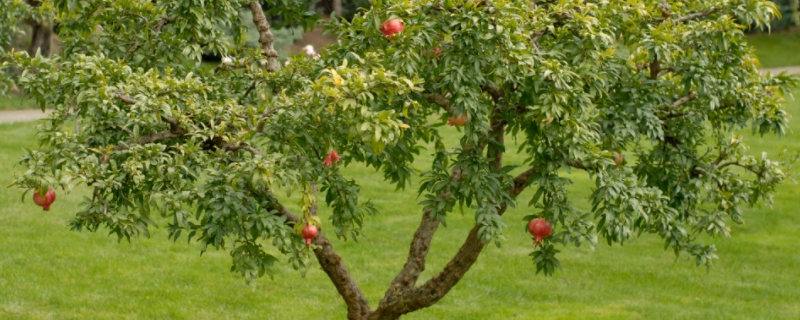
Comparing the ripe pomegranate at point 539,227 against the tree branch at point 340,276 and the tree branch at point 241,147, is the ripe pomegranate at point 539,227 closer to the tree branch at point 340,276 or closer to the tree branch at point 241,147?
the tree branch at point 340,276

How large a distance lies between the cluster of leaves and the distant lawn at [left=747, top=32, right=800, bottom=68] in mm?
23646

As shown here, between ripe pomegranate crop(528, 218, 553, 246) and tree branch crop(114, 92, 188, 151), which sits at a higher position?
tree branch crop(114, 92, 188, 151)

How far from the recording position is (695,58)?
16.3ft

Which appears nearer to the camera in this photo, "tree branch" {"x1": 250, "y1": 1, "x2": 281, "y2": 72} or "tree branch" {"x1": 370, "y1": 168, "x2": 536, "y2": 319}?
"tree branch" {"x1": 250, "y1": 1, "x2": 281, "y2": 72}

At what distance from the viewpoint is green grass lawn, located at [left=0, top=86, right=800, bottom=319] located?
813 cm

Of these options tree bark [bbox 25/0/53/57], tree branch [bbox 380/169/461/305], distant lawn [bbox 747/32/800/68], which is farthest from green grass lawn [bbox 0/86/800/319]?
distant lawn [bbox 747/32/800/68]

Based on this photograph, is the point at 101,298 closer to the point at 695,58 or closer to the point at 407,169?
the point at 407,169

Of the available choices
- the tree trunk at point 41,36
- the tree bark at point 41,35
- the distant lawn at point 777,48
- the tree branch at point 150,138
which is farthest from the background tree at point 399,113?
the distant lawn at point 777,48

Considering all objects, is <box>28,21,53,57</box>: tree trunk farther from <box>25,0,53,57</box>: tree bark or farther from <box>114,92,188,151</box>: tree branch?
<box>114,92,188,151</box>: tree branch

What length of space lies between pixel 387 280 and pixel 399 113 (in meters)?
5.16

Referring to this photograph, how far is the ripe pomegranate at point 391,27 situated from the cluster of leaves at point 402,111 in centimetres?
5

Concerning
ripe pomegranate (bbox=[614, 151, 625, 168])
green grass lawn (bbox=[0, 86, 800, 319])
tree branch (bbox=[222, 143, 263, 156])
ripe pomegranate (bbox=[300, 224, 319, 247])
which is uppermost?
tree branch (bbox=[222, 143, 263, 156])

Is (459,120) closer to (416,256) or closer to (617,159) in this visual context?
(617,159)

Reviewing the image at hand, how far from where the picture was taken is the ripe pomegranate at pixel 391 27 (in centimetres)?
413
